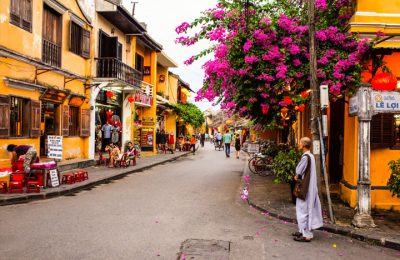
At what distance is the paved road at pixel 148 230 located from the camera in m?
5.78

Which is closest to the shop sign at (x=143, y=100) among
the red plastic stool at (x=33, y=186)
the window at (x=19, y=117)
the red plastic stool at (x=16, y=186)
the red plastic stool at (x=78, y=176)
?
the window at (x=19, y=117)

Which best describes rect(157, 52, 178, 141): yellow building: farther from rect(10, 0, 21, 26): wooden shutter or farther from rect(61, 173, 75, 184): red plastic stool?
rect(61, 173, 75, 184): red plastic stool

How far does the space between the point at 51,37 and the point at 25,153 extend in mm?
5940

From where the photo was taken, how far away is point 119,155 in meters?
18.0

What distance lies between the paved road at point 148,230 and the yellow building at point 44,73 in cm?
401

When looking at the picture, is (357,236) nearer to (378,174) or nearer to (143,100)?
(378,174)

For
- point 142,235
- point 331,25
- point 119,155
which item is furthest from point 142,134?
point 142,235

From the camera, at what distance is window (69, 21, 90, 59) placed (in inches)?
664

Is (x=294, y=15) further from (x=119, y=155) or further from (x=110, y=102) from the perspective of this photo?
(x=110, y=102)

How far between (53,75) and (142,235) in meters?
10.6

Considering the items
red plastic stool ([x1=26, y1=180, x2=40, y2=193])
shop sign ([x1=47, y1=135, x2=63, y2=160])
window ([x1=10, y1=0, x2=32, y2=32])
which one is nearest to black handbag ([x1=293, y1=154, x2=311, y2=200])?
red plastic stool ([x1=26, y1=180, x2=40, y2=193])

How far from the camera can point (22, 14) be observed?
42.4 feet

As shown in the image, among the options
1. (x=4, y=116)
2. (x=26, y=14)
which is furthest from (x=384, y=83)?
(x=26, y=14)

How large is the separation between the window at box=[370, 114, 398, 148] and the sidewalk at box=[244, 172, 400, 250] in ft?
5.34
